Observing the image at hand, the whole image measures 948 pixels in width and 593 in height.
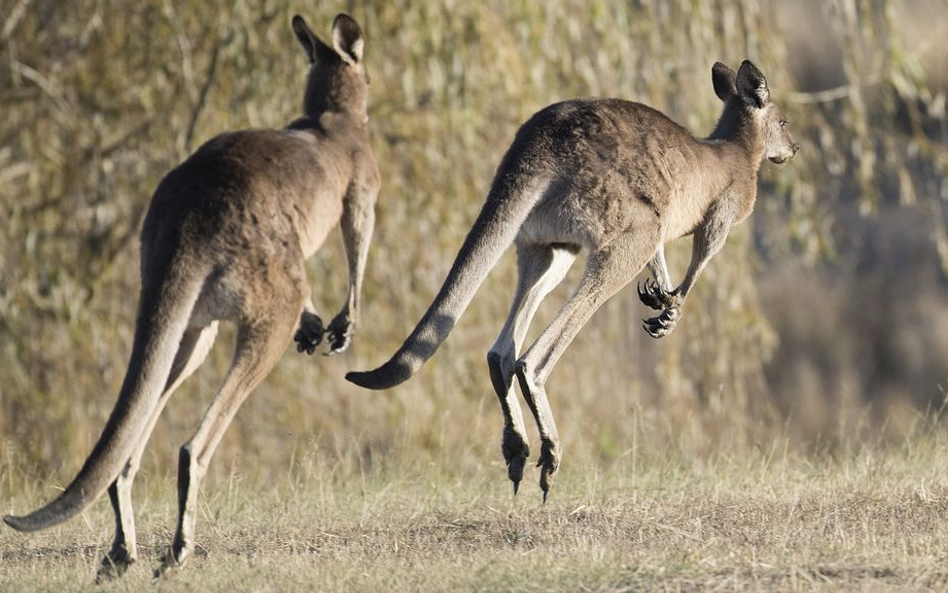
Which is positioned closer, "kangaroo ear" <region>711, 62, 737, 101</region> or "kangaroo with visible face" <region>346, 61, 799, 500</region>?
"kangaroo with visible face" <region>346, 61, 799, 500</region>

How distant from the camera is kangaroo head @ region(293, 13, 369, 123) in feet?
19.6

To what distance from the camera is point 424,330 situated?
5.16 meters

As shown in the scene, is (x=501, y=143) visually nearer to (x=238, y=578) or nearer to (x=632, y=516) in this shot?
(x=632, y=516)

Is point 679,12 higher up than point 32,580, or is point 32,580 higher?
point 679,12

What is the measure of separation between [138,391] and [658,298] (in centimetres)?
219

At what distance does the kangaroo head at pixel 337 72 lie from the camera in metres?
5.98

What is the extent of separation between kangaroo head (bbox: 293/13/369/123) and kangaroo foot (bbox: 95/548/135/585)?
78.4 inches

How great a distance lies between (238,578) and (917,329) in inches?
482

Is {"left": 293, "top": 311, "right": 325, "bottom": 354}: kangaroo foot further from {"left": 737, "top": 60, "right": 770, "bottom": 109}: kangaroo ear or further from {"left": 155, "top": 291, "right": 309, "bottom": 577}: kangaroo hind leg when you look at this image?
{"left": 737, "top": 60, "right": 770, "bottom": 109}: kangaroo ear

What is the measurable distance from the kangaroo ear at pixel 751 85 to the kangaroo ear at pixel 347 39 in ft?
4.92

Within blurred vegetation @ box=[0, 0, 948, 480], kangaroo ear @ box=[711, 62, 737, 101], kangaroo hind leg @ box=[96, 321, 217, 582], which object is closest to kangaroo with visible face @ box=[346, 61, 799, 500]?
kangaroo ear @ box=[711, 62, 737, 101]

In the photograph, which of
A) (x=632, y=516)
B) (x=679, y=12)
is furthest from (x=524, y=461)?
(x=679, y=12)

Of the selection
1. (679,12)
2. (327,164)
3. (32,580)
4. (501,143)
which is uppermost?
(679,12)

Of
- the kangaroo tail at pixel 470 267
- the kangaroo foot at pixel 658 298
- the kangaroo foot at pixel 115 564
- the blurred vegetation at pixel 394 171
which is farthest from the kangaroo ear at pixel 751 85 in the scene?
the kangaroo foot at pixel 115 564
